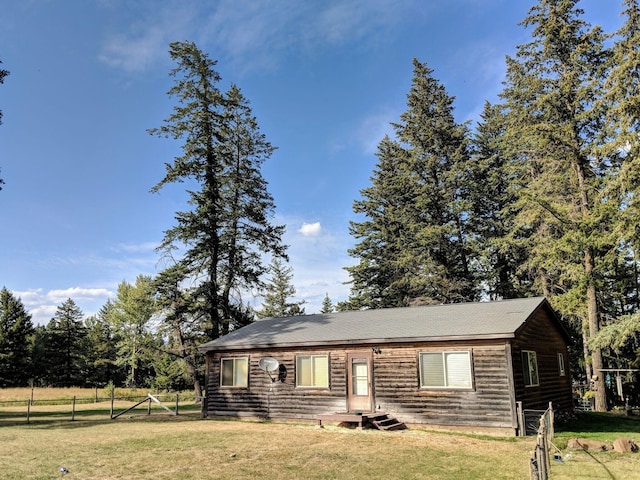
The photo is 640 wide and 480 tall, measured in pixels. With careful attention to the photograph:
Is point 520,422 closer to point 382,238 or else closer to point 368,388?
point 368,388

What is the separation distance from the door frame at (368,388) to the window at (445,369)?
1.93 metres

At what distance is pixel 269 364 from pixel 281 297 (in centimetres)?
3715

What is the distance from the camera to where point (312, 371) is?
1741 centimetres

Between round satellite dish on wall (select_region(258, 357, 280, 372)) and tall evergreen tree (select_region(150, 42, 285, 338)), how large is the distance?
10665 millimetres

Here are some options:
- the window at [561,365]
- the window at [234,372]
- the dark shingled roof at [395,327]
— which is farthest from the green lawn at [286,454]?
the dark shingled roof at [395,327]

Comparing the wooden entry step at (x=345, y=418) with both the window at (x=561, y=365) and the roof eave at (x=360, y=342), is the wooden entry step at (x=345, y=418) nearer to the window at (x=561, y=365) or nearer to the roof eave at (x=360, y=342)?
the roof eave at (x=360, y=342)

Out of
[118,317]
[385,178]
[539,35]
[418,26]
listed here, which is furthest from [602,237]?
[118,317]

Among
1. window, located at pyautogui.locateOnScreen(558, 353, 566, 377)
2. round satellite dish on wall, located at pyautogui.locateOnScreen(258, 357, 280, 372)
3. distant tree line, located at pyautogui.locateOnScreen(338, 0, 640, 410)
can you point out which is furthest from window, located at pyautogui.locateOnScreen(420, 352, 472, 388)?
distant tree line, located at pyautogui.locateOnScreen(338, 0, 640, 410)

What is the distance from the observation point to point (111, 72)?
19.5 meters

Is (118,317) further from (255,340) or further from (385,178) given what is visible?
(255,340)

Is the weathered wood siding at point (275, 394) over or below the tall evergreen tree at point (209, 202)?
below

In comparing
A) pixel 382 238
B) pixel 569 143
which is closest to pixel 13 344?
pixel 382 238

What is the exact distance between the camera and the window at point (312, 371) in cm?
1714

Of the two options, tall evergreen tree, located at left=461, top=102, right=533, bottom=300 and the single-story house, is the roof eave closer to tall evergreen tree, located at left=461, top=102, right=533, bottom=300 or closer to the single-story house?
the single-story house
